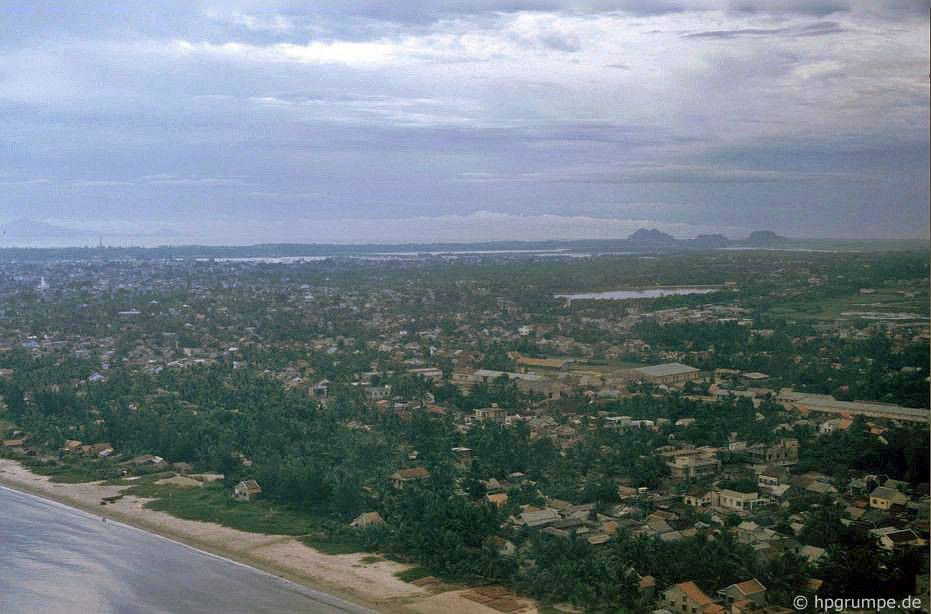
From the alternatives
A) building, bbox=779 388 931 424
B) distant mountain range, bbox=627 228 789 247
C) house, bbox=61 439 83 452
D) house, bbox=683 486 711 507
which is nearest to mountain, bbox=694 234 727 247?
distant mountain range, bbox=627 228 789 247

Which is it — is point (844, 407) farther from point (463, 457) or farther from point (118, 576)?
point (118, 576)

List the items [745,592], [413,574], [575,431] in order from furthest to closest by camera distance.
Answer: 1. [575,431]
2. [413,574]
3. [745,592]

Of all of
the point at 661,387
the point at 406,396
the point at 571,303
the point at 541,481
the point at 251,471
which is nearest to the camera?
the point at 541,481

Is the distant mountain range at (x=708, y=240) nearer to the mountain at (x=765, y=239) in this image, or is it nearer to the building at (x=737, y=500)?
the mountain at (x=765, y=239)

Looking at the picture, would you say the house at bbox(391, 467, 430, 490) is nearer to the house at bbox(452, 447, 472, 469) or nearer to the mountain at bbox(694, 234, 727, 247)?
the house at bbox(452, 447, 472, 469)

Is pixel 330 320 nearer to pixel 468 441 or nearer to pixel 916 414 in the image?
pixel 468 441

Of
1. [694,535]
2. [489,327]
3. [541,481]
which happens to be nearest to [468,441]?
[541,481]

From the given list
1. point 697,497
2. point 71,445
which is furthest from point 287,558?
point 71,445
